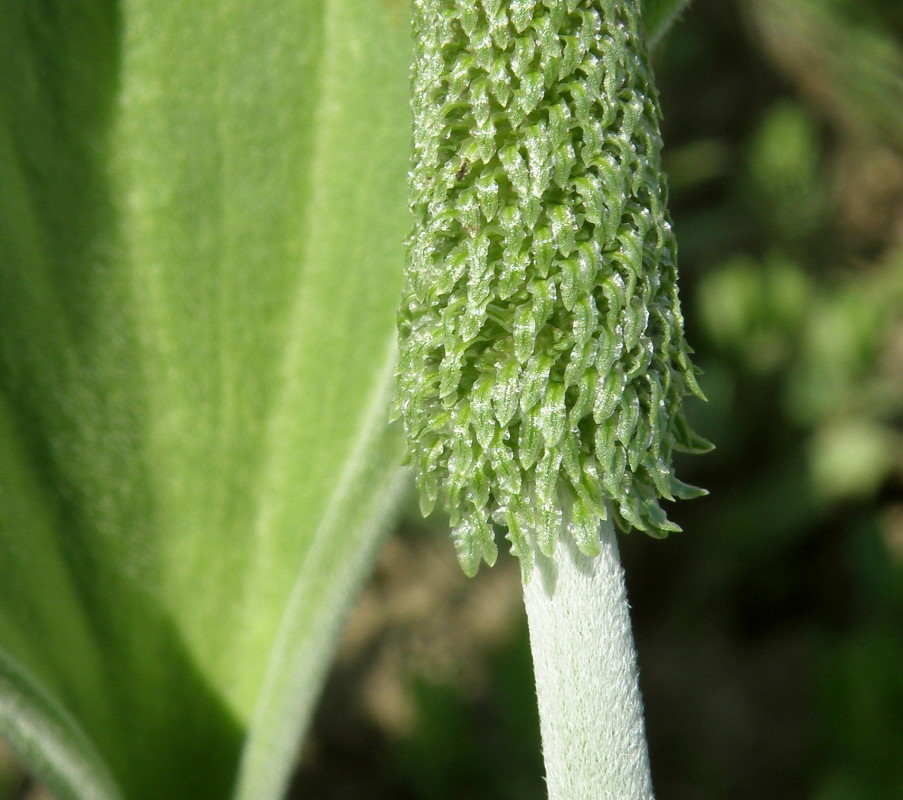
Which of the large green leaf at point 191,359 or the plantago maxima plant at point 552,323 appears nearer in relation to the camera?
the plantago maxima plant at point 552,323

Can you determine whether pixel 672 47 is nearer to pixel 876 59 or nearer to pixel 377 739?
pixel 876 59

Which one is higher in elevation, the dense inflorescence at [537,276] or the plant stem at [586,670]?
the dense inflorescence at [537,276]

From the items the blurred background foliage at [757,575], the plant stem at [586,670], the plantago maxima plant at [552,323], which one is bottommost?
the blurred background foliage at [757,575]

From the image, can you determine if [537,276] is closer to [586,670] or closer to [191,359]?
[586,670]

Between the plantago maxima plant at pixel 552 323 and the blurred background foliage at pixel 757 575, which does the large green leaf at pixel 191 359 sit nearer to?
the plantago maxima plant at pixel 552 323

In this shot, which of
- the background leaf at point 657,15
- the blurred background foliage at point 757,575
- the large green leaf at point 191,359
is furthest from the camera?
the blurred background foliage at point 757,575

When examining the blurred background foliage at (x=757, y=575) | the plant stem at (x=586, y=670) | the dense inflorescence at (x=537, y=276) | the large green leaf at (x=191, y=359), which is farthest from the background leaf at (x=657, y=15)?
the blurred background foliage at (x=757, y=575)

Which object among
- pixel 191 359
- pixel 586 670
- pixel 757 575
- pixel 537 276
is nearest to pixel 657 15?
pixel 537 276

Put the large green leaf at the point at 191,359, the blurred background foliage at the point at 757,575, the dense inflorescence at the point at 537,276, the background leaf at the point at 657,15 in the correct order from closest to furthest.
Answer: the dense inflorescence at the point at 537,276, the background leaf at the point at 657,15, the large green leaf at the point at 191,359, the blurred background foliage at the point at 757,575
